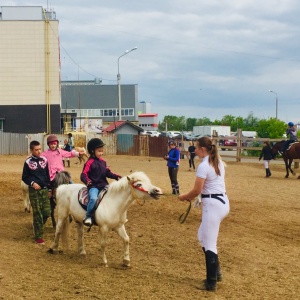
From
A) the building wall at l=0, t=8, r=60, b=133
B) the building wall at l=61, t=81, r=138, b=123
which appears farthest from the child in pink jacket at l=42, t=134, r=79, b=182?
the building wall at l=61, t=81, r=138, b=123

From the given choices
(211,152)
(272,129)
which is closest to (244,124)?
(272,129)

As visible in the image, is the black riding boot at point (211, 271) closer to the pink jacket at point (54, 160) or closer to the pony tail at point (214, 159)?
the pony tail at point (214, 159)

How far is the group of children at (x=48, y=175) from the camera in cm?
861

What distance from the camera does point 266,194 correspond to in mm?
17703

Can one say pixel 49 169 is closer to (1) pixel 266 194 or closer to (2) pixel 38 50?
Result: (1) pixel 266 194

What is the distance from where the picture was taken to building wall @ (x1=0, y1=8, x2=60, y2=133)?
164 ft

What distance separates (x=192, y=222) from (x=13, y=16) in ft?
150

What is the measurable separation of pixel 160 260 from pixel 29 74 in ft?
145

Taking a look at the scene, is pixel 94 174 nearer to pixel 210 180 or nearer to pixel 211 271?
pixel 210 180

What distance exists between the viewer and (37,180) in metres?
9.87

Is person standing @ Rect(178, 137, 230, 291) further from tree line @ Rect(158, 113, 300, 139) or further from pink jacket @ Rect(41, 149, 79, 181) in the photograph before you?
tree line @ Rect(158, 113, 300, 139)

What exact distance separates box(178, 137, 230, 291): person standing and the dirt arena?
370 mm

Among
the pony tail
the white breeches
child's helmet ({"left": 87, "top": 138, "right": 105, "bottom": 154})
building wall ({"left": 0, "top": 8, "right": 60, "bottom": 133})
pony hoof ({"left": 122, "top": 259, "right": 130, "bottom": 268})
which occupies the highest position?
building wall ({"left": 0, "top": 8, "right": 60, "bottom": 133})

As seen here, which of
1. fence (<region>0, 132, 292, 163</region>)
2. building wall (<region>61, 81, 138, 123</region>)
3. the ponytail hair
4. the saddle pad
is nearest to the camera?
the ponytail hair
